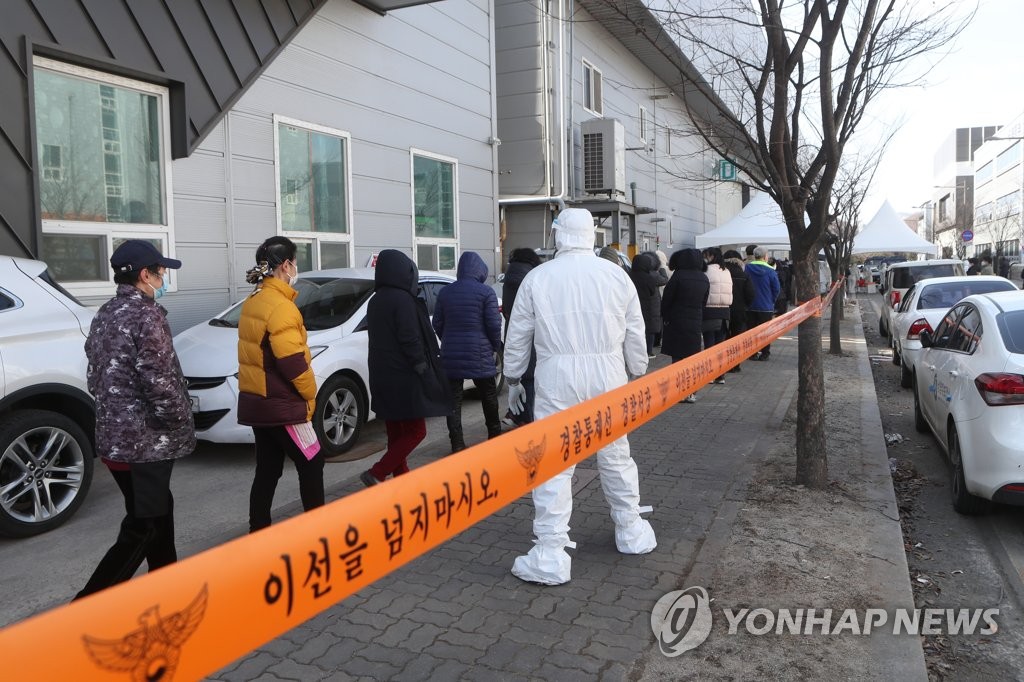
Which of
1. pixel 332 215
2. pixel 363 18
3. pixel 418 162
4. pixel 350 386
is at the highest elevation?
pixel 363 18

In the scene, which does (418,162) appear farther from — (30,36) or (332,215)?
(30,36)

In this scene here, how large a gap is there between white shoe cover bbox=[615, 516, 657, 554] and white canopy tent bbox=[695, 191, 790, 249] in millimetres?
14935

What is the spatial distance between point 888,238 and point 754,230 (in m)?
3.32

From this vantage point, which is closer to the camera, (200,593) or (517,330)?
(200,593)

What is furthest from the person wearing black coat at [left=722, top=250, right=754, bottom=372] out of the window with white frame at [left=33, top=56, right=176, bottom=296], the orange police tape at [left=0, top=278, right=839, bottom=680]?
the orange police tape at [left=0, top=278, right=839, bottom=680]

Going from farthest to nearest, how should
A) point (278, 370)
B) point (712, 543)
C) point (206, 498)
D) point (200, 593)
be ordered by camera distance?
point (206, 498) → point (712, 543) → point (278, 370) → point (200, 593)

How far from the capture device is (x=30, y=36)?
699cm

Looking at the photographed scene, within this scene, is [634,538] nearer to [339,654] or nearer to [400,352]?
[339,654]

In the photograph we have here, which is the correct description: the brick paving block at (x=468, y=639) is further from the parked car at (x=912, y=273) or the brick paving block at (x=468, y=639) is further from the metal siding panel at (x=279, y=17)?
the parked car at (x=912, y=273)

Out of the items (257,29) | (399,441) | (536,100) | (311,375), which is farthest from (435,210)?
(311,375)

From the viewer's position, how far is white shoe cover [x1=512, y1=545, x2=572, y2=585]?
413cm

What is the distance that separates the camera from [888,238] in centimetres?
1938

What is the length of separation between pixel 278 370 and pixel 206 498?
2.07 metres

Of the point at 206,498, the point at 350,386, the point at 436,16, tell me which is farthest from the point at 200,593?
the point at 436,16
